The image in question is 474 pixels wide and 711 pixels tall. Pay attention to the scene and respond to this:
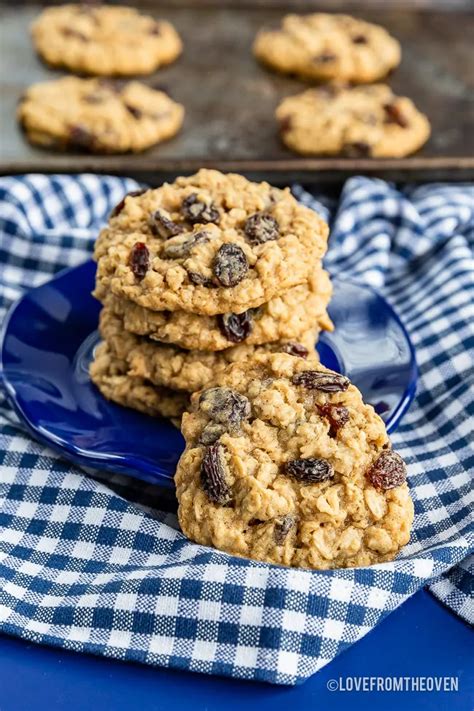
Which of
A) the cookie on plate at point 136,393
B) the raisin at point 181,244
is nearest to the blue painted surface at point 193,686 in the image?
the cookie on plate at point 136,393

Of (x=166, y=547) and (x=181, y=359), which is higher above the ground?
(x=181, y=359)

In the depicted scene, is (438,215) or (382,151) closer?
(438,215)

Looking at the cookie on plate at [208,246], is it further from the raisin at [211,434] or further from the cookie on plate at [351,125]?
the cookie on plate at [351,125]

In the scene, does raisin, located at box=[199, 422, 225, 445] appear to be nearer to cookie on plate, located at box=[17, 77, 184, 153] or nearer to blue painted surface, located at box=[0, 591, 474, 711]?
blue painted surface, located at box=[0, 591, 474, 711]

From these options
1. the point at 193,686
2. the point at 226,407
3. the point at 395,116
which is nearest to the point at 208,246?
the point at 226,407

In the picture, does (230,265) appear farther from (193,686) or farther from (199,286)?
(193,686)

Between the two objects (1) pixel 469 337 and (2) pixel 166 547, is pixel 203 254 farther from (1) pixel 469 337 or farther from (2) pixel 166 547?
(1) pixel 469 337

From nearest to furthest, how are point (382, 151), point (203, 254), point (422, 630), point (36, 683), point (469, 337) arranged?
point (36, 683), point (422, 630), point (203, 254), point (469, 337), point (382, 151)

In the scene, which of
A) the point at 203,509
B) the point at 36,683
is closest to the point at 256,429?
the point at 203,509
